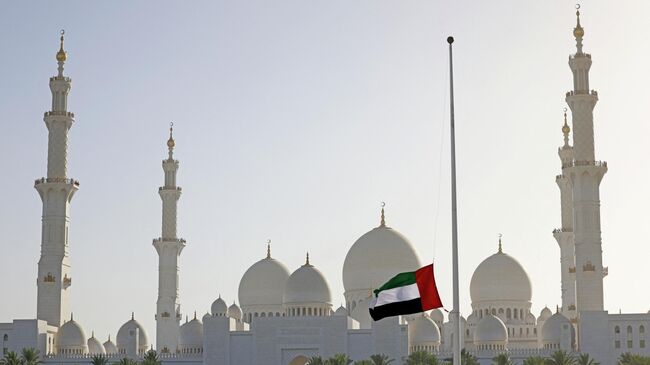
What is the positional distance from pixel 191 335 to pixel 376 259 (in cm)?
1278

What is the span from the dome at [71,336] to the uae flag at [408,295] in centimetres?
4612

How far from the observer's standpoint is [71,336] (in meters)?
67.5

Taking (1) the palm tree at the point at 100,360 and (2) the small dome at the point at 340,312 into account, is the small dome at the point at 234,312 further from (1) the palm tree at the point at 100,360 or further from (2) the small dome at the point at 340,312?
(1) the palm tree at the point at 100,360

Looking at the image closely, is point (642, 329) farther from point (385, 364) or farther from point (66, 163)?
point (66, 163)

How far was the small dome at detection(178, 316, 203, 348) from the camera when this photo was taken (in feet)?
233

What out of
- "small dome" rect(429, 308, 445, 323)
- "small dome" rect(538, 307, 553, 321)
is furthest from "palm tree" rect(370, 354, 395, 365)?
"small dome" rect(538, 307, 553, 321)

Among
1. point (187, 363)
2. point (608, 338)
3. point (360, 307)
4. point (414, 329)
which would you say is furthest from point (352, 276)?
point (608, 338)

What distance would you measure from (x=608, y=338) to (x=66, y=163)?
33.1m

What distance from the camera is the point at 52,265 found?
6675cm

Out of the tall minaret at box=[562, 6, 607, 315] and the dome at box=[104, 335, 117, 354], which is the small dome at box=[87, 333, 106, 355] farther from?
the tall minaret at box=[562, 6, 607, 315]

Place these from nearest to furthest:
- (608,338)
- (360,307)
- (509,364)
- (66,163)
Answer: (509,364), (608,338), (66,163), (360,307)

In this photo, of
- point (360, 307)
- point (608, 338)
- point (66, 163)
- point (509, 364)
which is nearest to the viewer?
point (509, 364)

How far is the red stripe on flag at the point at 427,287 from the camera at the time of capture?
2420 centimetres

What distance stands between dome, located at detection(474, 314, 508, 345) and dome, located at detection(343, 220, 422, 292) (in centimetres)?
679
